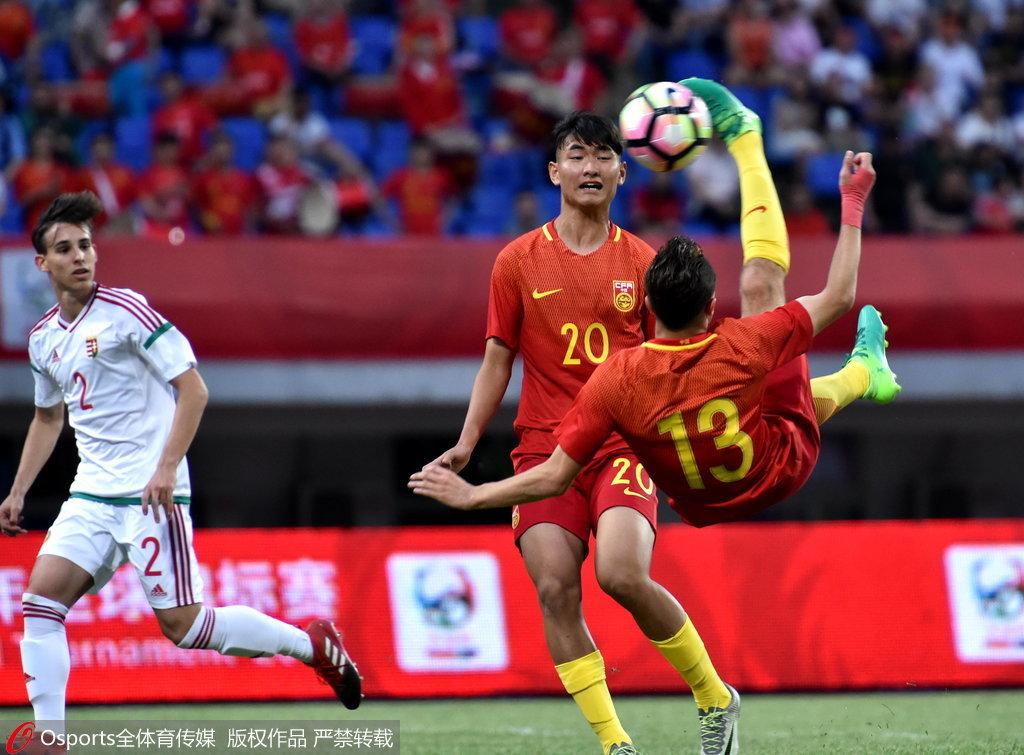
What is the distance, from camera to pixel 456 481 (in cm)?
533

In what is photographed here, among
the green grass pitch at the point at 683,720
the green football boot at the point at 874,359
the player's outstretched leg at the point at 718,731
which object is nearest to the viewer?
the player's outstretched leg at the point at 718,731

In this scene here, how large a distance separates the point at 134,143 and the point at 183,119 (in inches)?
20.4

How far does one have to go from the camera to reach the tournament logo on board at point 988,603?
10.2m

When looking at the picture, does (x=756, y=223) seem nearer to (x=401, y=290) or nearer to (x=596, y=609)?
(x=596, y=609)

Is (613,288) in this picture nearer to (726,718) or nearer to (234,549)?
(726,718)

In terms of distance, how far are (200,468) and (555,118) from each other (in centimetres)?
465

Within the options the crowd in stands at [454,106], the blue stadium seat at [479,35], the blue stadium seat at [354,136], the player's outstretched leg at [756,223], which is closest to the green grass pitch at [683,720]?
the player's outstretched leg at [756,223]

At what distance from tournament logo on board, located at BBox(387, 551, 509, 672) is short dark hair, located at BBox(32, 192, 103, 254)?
427 centimetres

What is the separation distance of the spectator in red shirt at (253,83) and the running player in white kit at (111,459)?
7.95m

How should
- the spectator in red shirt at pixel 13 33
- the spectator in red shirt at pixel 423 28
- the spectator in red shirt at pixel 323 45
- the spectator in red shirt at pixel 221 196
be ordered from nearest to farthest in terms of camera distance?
the spectator in red shirt at pixel 221 196 < the spectator in red shirt at pixel 13 33 < the spectator in red shirt at pixel 423 28 < the spectator in red shirt at pixel 323 45

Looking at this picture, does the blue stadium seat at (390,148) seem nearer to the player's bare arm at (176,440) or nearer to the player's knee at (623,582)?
the player's bare arm at (176,440)

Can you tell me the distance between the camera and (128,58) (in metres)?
14.5

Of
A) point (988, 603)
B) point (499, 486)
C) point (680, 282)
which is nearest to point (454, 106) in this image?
point (988, 603)

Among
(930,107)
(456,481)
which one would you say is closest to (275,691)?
(456,481)
